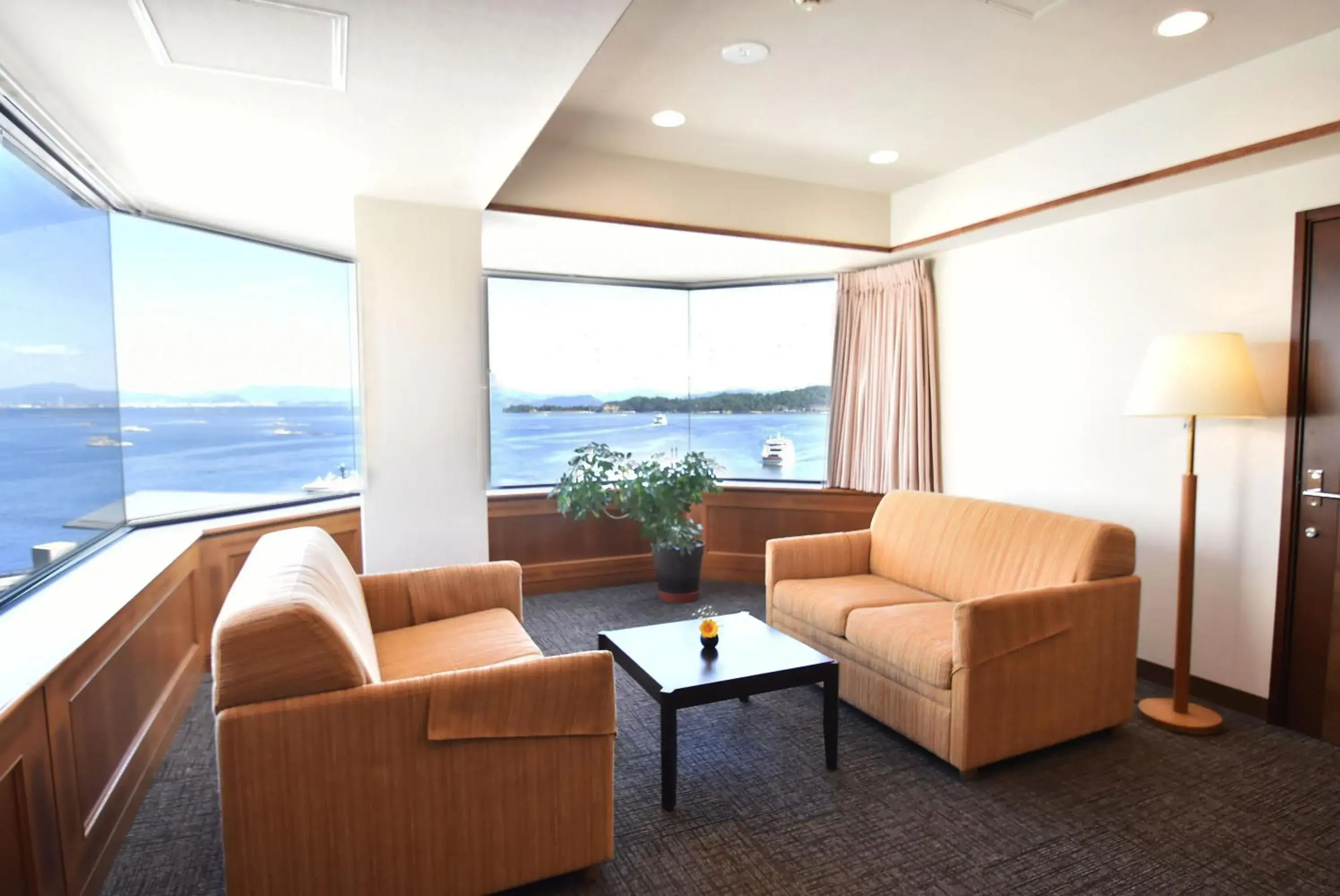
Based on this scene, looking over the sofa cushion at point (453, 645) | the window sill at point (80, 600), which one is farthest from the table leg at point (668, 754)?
the window sill at point (80, 600)

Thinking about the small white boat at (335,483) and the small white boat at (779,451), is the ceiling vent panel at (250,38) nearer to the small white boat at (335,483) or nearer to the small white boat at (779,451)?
the small white boat at (335,483)

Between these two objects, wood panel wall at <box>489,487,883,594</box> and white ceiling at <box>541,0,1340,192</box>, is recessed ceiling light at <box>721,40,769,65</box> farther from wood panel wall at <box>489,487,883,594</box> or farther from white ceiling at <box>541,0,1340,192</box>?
wood panel wall at <box>489,487,883,594</box>

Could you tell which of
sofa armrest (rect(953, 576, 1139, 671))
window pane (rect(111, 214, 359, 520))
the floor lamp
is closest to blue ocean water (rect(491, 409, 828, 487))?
window pane (rect(111, 214, 359, 520))

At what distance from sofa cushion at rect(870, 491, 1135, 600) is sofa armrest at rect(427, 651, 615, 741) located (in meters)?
1.82

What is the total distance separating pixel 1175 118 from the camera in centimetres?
303

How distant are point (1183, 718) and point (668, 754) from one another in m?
2.17

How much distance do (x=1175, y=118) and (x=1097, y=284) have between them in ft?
2.65

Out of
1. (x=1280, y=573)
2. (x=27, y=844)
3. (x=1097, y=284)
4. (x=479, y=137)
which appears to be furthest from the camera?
(x=1097, y=284)

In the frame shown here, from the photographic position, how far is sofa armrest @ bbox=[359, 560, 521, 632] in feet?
9.67

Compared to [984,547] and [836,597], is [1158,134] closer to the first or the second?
[984,547]

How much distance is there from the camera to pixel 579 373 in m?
5.50

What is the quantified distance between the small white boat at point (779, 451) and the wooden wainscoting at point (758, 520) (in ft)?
1.29

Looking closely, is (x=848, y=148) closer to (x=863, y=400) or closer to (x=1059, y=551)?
(x=863, y=400)

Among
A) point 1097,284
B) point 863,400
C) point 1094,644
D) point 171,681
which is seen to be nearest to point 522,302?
point 863,400
